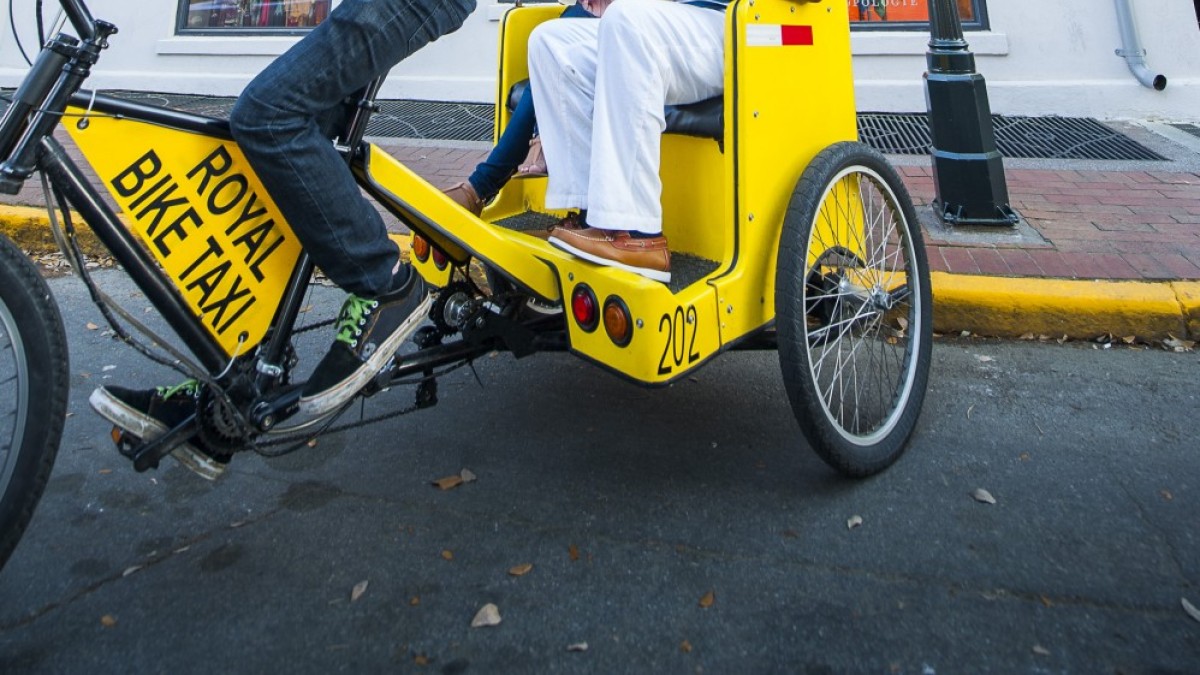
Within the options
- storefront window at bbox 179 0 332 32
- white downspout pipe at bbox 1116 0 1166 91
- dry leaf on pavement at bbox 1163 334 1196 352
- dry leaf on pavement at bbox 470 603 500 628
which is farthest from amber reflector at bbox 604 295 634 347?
storefront window at bbox 179 0 332 32

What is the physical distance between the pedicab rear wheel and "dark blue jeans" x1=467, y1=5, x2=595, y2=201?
0.93 meters

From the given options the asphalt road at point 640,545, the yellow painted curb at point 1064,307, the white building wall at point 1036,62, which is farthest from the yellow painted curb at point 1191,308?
the white building wall at point 1036,62

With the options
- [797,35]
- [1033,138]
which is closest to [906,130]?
[1033,138]

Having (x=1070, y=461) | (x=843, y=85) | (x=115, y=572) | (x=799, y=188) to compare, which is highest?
(x=843, y=85)

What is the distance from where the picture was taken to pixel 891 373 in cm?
370

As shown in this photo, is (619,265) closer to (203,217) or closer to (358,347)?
(358,347)

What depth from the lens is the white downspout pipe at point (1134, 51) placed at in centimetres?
686

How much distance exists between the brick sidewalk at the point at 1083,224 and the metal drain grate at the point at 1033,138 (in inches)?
15.4

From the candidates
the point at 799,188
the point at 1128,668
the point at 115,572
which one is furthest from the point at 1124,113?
the point at 115,572

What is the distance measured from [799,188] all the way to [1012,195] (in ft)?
10.2

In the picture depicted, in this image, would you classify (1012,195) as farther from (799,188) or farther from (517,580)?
(517,580)

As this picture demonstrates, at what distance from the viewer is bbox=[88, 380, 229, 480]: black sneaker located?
2.28 metres

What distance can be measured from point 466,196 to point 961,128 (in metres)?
2.66

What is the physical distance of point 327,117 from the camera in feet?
8.09
